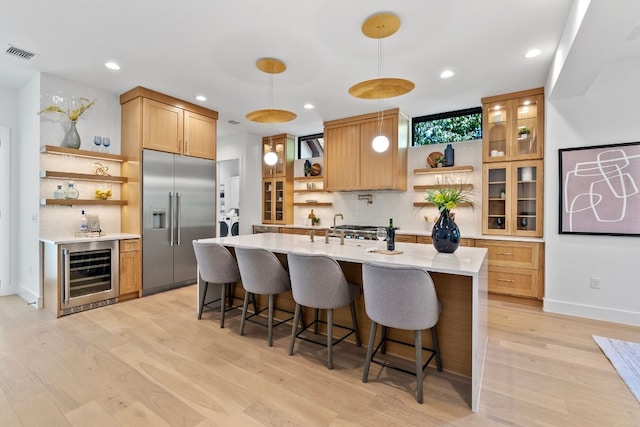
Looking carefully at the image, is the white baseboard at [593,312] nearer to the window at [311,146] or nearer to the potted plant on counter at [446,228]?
the potted plant on counter at [446,228]

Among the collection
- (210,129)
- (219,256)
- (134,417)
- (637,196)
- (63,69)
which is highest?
(63,69)

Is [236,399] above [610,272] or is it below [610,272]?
below

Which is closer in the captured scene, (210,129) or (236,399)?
(236,399)

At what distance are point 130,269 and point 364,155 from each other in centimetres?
395

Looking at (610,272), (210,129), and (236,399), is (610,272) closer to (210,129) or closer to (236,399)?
(236,399)

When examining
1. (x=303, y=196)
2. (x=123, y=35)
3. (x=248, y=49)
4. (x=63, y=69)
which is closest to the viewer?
(x=123, y=35)

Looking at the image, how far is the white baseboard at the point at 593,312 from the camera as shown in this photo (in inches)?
133

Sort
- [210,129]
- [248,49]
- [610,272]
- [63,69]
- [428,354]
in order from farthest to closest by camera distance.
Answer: [210,129]
[63,69]
[610,272]
[248,49]
[428,354]

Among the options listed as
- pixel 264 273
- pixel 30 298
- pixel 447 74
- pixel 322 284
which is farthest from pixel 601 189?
pixel 30 298

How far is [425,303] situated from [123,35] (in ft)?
11.7

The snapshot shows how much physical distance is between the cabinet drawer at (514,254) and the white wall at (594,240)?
0.57ft

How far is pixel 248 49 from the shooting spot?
3242mm

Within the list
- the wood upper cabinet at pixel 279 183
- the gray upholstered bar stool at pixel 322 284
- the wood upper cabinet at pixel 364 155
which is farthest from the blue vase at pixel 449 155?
the gray upholstered bar stool at pixel 322 284

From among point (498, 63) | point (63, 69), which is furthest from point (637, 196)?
point (63, 69)
